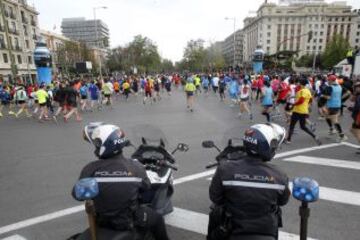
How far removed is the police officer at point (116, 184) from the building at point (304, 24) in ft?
416

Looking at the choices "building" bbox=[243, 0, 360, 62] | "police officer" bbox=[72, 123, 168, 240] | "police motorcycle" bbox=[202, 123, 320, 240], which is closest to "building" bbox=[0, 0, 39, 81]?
"police motorcycle" bbox=[202, 123, 320, 240]

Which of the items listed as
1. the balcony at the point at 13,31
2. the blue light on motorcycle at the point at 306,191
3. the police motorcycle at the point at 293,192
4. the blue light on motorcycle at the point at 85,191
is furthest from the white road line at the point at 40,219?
the balcony at the point at 13,31

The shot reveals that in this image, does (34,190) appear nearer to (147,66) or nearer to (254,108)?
(254,108)

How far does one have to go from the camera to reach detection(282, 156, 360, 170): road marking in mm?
6426

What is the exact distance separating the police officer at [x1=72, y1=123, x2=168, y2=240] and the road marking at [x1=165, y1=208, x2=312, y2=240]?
1.35 metres

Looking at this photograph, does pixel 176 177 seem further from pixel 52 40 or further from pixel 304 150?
pixel 52 40

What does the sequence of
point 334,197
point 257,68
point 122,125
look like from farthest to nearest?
point 257,68 < point 122,125 < point 334,197

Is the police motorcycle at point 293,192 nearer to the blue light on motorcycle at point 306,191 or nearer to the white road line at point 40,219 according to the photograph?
the blue light on motorcycle at point 306,191

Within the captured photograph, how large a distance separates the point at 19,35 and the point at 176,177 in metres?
62.2

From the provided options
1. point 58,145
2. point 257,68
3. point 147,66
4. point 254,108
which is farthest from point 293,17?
point 58,145

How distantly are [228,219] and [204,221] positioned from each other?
5.89 feet

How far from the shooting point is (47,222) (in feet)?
13.9

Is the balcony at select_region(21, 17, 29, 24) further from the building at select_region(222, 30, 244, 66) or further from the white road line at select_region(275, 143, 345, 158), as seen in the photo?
the building at select_region(222, 30, 244, 66)

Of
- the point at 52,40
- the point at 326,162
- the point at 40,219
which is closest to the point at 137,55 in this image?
the point at 52,40
